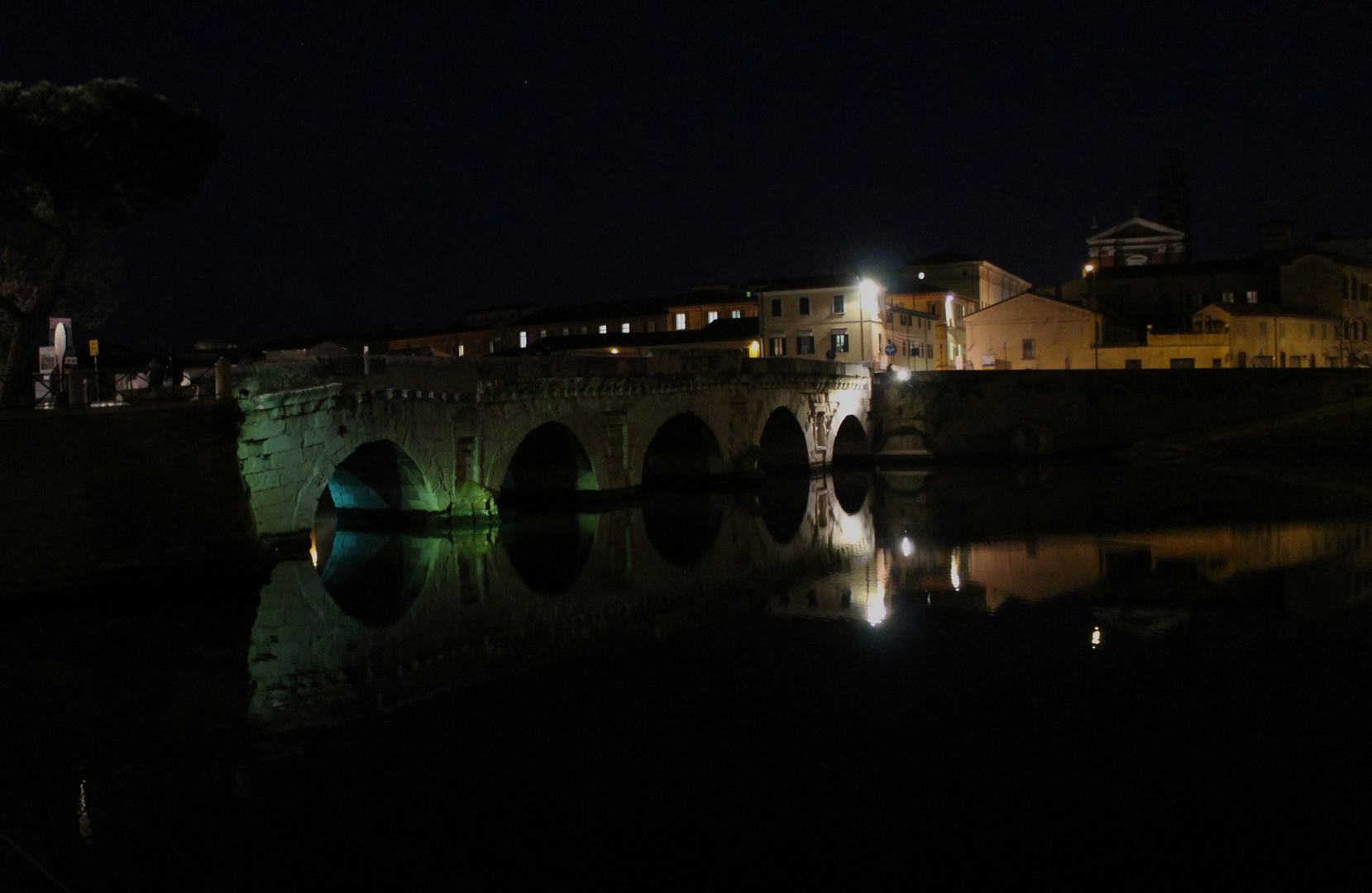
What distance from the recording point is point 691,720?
1367 centimetres

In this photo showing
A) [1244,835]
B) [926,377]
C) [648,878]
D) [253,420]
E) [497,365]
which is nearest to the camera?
[648,878]

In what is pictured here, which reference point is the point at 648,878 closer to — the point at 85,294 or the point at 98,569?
the point at 98,569

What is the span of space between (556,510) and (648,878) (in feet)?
77.3

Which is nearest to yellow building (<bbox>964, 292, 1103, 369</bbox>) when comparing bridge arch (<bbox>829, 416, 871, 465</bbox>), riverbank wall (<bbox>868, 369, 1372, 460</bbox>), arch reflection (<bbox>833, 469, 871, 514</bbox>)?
riverbank wall (<bbox>868, 369, 1372, 460</bbox>)

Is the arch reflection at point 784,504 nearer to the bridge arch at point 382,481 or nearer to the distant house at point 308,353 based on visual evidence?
the bridge arch at point 382,481

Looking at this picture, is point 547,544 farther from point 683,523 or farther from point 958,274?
point 958,274

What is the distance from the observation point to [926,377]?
52.0 m

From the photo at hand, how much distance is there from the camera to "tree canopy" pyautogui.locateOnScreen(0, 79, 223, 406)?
21.6 meters

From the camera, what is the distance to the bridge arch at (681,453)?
1558 inches

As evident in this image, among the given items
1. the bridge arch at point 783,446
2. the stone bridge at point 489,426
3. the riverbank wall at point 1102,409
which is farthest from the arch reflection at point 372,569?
the riverbank wall at point 1102,409

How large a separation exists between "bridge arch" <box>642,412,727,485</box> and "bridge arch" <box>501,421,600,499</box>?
569 cm

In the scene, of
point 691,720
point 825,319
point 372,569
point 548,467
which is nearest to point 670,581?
point 372,569

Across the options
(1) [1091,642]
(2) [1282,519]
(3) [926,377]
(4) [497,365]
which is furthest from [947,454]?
(1) [1091,642]

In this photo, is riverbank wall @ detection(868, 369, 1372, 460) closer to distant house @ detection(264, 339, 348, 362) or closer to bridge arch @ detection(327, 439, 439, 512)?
bridge arch @ detection(327, 439, 439, 512)
